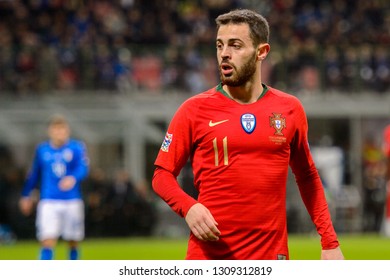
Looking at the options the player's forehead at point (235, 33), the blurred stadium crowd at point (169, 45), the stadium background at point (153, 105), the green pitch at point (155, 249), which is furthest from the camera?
the blurred stadium crowd at point (169, 45)

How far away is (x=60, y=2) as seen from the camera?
29.1 metres

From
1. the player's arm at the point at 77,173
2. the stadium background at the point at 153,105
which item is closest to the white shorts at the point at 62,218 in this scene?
the player's arm at the point at 77,173

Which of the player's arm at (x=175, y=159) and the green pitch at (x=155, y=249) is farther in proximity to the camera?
the green pitch at (x=155, y=249)

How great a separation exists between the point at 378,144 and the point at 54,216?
13722mm

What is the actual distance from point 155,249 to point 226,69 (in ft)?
44.6

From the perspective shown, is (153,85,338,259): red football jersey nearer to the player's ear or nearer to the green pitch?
the player's ear

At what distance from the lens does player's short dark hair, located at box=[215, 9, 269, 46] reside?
209 inches

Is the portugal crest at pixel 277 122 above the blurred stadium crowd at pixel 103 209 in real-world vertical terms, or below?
above

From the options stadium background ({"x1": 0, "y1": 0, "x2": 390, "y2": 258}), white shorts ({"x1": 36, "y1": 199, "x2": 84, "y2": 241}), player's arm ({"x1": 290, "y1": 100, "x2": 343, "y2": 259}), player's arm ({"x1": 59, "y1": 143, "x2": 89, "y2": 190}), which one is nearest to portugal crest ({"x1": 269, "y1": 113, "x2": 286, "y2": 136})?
player's arm ({"x1": 290, "y1": 100, "x2": 343, "y2": 259})

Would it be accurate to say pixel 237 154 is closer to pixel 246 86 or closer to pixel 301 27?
pixel 246 86

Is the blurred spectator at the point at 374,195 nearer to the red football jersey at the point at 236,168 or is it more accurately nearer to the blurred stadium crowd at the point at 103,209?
the blurred stadium crowd at the point at 103,209

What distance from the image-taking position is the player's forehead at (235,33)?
5.30 metres

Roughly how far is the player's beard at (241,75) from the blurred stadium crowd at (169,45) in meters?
19.6

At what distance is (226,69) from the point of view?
5.30 metres
